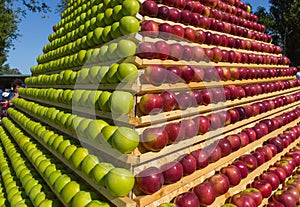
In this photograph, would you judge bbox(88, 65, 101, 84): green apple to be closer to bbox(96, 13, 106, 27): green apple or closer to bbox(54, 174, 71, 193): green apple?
bbox(96, 13, 106, 27): green apple

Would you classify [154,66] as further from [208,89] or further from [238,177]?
[238,177]

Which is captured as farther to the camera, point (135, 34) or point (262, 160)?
point (262, 160)

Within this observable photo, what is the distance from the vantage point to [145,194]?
191 cm

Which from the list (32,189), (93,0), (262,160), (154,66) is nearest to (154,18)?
(154,66)

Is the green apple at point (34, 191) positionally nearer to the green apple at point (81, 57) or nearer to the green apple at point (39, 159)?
the green apple at point (39, 159)

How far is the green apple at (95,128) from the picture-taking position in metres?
2.12

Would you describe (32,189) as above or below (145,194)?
below

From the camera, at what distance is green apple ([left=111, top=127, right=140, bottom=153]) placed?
1812mm

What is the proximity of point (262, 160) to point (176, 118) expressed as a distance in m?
1.32

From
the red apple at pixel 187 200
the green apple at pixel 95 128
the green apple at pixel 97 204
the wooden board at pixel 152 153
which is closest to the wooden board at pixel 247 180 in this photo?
the red apple at pixel 187 200

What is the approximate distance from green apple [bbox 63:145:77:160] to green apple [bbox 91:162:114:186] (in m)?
0.46

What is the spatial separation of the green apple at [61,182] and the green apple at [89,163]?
0.33 meters

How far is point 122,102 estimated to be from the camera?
75.4 inches

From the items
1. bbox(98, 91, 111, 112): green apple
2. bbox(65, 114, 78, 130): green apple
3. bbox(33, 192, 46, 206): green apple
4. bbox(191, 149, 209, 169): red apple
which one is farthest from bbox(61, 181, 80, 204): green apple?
bbox(191, 149, 209, 169): red apple
